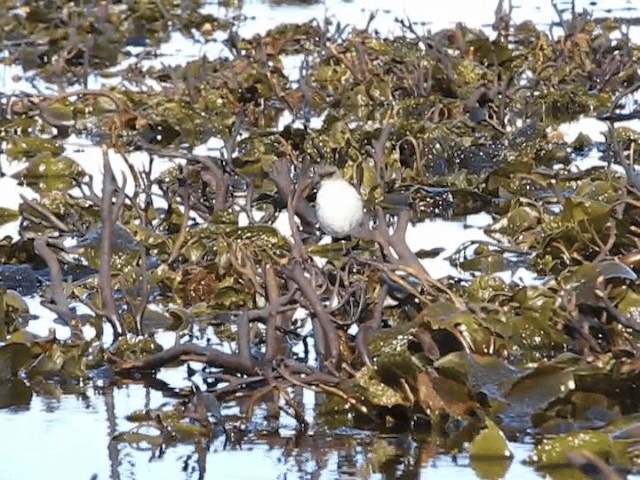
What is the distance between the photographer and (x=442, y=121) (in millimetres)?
9734

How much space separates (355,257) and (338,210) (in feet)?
3.47

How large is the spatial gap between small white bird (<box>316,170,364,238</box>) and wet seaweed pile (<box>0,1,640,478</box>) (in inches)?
5.2

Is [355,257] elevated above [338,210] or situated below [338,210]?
above

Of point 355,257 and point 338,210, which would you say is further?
point 338,210

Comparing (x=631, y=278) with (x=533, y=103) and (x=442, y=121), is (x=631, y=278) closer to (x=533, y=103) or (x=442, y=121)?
(x=442, y=121)

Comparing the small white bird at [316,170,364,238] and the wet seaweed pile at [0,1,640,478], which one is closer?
the wet seaweed pile at [0,1,640,478]

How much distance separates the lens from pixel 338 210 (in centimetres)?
605

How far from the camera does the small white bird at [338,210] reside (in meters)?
6.05

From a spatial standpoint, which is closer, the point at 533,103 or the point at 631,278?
the point at 631,278

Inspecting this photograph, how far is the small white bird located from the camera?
6055mm

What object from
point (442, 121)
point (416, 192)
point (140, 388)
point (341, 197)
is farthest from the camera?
point (442, 121)

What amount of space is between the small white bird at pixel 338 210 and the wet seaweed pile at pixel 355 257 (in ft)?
0.43

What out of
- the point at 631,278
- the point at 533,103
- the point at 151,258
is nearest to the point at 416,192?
the point at 151,258

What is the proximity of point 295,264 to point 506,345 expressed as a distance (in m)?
0.62
